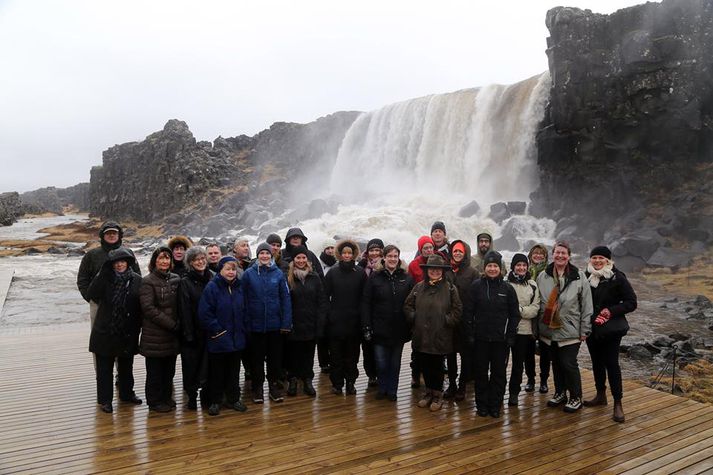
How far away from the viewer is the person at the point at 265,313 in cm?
593

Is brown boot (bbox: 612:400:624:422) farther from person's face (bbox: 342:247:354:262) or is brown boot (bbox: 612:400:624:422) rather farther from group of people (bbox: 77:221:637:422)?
person's face (bbox: 342:247:354:262)

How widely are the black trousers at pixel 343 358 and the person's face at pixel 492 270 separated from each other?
6.13 feet

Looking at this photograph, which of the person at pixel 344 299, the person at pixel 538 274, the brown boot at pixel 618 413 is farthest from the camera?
the person at pixel 538 274

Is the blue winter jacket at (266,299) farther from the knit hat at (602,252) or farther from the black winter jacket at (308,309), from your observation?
the knit hat at (602,252)

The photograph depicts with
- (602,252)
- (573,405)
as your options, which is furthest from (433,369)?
(602,252)

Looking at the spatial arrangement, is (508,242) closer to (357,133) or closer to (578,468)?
(578,468)

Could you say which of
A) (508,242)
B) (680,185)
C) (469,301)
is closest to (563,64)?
(680,185)

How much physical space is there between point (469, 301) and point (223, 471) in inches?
126

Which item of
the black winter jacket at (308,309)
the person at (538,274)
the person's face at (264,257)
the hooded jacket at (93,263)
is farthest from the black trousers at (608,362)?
the hooded jacket at (93,263)

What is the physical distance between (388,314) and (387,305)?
0.11 meters

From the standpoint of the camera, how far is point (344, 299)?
20.7ft

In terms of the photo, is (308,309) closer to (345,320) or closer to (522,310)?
(345,320)

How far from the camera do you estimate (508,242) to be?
2486cm

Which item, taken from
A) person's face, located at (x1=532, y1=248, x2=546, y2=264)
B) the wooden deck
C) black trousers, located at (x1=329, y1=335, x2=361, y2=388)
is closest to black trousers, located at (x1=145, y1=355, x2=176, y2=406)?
the wooden deck
